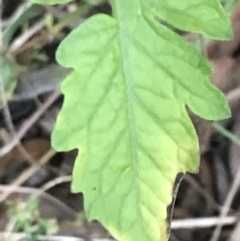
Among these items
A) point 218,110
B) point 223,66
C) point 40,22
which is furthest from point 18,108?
point 218,110

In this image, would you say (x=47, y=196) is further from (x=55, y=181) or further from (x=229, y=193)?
(x=229, y=193)

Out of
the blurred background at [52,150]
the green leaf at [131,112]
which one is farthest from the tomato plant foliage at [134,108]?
the blurred background at [52,150]

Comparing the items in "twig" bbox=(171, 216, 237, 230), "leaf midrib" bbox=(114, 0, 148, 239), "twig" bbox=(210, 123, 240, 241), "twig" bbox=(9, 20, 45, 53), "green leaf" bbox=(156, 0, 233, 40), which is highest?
"green leaf" bbox=(156, 0, 233, 40)

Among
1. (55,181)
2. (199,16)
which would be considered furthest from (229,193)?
(199,16)

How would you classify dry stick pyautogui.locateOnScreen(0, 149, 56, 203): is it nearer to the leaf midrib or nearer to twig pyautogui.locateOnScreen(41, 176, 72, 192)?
twig pyautogui.locateOnScreen(41, 176, 72, 192)

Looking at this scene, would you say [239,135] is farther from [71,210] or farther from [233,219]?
[71,210]

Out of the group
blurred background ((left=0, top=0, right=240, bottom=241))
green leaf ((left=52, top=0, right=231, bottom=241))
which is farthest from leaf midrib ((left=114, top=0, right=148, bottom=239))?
blurred background ((left=0, top=0, right=240, bottom=241))

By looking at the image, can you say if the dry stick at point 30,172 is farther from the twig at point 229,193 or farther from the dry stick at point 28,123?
the twig at point 229,193

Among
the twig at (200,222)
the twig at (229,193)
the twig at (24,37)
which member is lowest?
the twig at (200,222)
